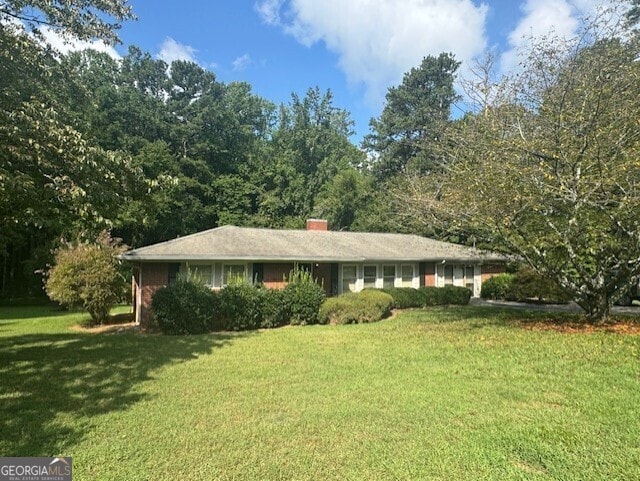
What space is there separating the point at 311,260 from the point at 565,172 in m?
9.80

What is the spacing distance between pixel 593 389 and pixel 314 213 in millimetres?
32685

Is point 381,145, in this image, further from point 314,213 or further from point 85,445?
point 85,445

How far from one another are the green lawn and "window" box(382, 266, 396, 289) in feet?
34.1

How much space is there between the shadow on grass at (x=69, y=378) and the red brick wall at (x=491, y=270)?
18.1 meters

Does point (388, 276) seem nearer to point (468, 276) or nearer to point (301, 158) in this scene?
point (468, 276)

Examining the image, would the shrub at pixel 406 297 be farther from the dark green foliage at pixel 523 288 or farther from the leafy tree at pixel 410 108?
the leafy tree at pixel 410 108

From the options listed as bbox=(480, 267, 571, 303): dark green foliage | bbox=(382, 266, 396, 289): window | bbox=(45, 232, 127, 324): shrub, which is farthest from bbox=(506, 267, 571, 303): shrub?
bbox=(45, 232, 127, 324): shrub

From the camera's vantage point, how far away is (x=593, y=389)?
6957mm

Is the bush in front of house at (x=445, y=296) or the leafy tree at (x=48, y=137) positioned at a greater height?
the leafy tree at (x=48, y=137)

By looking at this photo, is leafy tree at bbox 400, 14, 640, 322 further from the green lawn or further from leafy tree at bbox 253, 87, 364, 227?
leafy tree at bbox 253, 87, 364, 227

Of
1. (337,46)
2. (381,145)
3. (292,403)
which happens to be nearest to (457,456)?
(292,403)

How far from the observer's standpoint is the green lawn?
4398 millimetres

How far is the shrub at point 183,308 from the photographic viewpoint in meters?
13.4

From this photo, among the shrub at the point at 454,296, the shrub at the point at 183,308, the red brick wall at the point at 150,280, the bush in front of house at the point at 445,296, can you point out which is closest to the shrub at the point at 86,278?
the red brick wall at the point at 150,280
